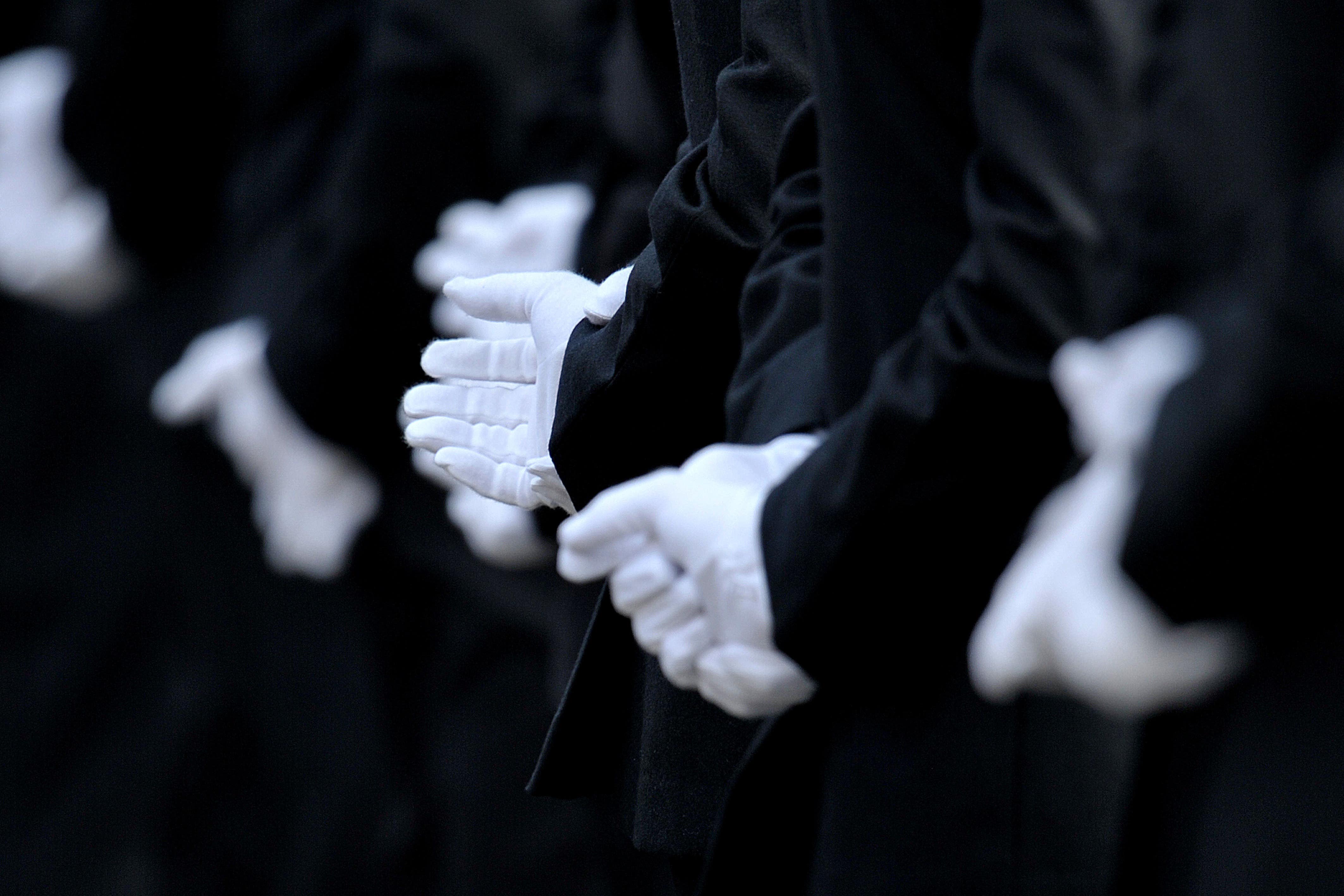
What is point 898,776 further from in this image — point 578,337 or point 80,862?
point 80,862

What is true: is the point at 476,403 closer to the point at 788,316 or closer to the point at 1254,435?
the point at 788,316

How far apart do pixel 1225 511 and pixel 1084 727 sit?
0.18 meters

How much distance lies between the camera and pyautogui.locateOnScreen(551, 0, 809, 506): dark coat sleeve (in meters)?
1.03

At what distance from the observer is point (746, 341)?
1.00 m

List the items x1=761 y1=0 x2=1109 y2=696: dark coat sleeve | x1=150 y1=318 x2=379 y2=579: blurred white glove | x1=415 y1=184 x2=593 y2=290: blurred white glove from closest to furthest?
x1=761 y1=0 x2=1109 y2=696: dark coat sleeve
x1=415 y1=184 x2=593 y2=290: blurred white glove
x1=150 y1=318 x2=379 y2=579: blurred white glove

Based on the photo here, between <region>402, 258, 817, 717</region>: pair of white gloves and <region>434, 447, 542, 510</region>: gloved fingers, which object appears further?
<region>434, 447, 542, 510</region>: gloved fingers

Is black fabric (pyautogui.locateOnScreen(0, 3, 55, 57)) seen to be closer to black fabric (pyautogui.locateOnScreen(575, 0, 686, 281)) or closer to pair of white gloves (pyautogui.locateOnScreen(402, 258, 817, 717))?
black fabric (pyautogui.locateOnScreen(575, 0, 686, 281))

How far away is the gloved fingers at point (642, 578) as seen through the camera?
2.82ft

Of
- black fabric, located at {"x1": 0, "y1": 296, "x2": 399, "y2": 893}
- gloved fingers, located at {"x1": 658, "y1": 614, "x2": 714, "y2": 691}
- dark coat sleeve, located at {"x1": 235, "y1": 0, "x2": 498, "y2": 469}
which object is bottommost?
black fabric, located at {"x1": 0, "y1": 296, "x2": 399, "y2": 893}

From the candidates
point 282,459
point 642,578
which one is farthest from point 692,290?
point 282,459

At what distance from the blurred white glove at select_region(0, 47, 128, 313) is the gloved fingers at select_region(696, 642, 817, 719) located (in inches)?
77.5

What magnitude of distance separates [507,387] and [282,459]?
3.84 feet

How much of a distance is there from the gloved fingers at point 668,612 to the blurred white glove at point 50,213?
1945 millimetres

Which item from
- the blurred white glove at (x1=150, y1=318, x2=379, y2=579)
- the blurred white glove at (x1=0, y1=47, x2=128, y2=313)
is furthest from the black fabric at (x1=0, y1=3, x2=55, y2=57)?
the blurred white glove at (x1=150, y1=318, x2=379, y2=579)
